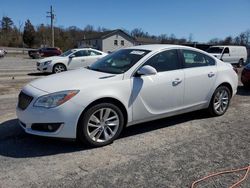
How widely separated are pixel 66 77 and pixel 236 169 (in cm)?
298

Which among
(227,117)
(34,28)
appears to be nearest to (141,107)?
(227,117)

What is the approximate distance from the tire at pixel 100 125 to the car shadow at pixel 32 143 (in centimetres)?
19

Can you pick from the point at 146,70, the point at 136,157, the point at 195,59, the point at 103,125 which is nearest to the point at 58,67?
the point at 195,59

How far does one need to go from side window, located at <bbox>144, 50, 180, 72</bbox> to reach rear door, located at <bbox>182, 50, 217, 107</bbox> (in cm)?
23

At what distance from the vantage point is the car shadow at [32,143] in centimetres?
425

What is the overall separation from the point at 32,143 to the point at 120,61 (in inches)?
81.8

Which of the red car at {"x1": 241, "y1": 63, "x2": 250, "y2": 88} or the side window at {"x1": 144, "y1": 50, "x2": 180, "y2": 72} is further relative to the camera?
the red car at {"x1": 241, "y1": 63, "x2": 250, "y2": 88}

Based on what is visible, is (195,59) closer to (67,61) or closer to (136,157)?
(136,157)

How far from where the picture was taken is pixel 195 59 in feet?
19.1

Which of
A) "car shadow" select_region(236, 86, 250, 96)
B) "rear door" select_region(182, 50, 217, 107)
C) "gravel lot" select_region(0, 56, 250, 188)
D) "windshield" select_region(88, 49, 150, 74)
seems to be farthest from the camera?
"car shadow" select_region(236, 86, 250, 96)

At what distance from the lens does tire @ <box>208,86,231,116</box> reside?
20.0 feet

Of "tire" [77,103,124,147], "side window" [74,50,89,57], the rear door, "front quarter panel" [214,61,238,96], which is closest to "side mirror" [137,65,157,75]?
"tire" [77,103,124,147]

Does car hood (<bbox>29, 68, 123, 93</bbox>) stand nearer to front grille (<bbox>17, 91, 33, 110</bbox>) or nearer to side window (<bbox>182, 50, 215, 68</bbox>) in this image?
front grille (<bbox>17, 91, 33, 110</bbox>)

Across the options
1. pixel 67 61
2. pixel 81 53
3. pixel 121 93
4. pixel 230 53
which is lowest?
pixel 121 93
